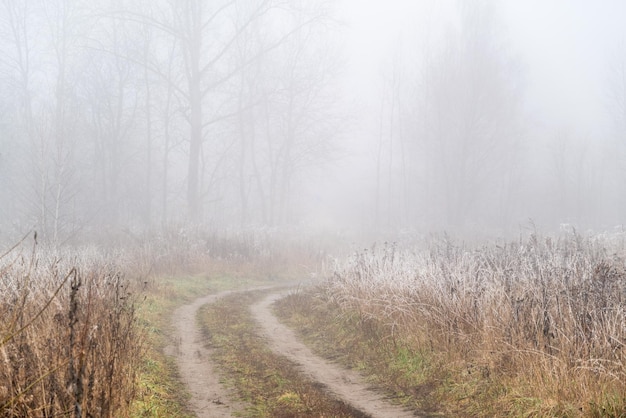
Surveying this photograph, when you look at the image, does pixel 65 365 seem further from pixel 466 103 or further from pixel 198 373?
pixel 466 103

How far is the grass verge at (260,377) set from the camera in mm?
5652

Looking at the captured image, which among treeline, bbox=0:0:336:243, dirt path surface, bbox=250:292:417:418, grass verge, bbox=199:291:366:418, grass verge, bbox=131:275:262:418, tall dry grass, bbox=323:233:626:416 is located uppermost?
treeline, bbox=0:0:336:243

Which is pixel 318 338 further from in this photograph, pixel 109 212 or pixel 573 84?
pixel 573 84

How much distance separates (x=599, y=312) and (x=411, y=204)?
44620 mm

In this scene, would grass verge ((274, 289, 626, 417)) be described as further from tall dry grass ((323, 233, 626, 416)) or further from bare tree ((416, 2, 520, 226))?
bare tree ((416, 2, 520, 226))

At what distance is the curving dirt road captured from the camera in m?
5.75

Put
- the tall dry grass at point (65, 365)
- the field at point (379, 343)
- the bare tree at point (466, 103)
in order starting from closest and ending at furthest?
the tall dry grass at point (65, 365), the field at point (379, 343), the bare tree at point (466, 103)

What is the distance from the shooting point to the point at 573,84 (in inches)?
3342

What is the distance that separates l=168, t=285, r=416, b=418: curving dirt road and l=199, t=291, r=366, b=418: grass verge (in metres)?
0.17

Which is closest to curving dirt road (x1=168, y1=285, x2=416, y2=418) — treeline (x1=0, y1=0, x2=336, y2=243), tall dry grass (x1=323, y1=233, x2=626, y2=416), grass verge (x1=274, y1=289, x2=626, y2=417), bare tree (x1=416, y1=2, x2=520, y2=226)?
grass verge (x1=274, y1=289, x2=626, y2=417)

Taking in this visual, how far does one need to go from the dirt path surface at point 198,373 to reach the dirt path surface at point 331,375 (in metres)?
1.26

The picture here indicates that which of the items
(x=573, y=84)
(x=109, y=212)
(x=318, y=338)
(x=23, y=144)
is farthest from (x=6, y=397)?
(x=573, y=84)

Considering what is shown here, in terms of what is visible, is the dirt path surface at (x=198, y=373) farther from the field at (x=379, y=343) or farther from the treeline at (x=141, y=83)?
the treeline at (x=141, y=83)

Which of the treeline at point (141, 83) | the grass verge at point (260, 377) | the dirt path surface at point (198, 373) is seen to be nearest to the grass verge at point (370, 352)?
the grass verge at point (260, 377)
